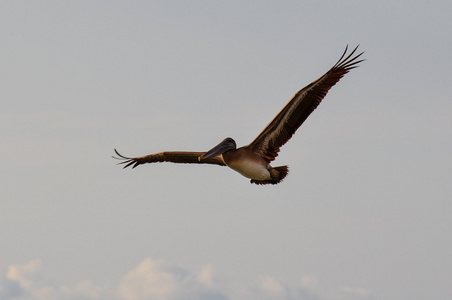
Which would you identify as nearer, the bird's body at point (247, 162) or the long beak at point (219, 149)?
the bird's body at point (247, 162)

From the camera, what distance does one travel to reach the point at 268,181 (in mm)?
28328

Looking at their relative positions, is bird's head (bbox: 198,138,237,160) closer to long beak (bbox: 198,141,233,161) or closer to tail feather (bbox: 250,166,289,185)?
long beak (bbox: 198,141,233,161)

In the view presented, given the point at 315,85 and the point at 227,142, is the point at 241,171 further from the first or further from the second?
the point at 315,85

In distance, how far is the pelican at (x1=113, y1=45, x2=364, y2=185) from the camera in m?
26.1

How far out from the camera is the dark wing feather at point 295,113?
2604 centimetres

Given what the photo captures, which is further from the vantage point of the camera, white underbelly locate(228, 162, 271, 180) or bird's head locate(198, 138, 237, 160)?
bird's head locate(198, 138, 237, 160)

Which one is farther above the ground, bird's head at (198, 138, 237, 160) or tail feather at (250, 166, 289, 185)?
bird's head at (198, 138, 237, 160)

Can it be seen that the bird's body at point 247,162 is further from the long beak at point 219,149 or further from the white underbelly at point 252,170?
the long beak at point 219,149

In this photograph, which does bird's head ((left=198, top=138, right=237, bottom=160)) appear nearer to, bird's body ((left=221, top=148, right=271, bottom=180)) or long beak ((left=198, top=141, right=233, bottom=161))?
long beak ((left=198, top=141, right=233, bottom=161))

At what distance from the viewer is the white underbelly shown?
2750cm

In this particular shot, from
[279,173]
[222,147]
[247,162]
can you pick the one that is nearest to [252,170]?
[247,162]

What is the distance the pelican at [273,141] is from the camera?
26.1 meters

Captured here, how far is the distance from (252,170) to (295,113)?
84.4 inches

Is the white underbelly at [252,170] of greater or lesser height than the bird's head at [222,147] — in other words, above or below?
below
